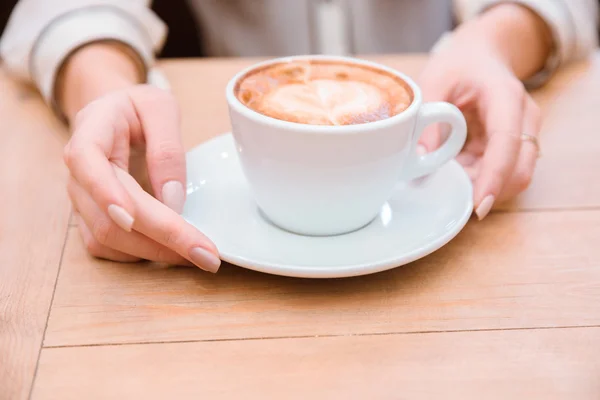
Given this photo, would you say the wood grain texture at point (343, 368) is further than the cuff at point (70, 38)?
No

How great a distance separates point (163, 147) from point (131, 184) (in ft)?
0.17

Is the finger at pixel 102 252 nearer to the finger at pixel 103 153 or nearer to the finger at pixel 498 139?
the finger at pixel 103 153

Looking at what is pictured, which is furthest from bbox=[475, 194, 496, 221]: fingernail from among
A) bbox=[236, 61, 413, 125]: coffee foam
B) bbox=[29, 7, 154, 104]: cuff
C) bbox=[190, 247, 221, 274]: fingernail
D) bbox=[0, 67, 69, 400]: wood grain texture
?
bbox=[29, 7, 154, 104]: cuff

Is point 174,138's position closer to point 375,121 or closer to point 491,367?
point 375,121

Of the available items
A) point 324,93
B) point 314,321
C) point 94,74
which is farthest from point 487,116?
point 94,74

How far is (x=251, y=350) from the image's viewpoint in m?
0.41

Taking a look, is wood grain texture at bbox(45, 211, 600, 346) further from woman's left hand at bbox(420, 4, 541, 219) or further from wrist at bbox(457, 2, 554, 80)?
wrist at bbox(457, 2, 554, 80)

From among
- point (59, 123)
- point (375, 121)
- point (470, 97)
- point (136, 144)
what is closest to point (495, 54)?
point (470, 97)

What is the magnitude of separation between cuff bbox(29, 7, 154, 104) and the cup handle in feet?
1.46

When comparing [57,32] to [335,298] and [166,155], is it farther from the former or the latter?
[335,298]

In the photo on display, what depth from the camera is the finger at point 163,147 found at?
503 mm

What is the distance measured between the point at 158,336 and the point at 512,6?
701mm

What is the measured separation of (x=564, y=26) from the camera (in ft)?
2.74

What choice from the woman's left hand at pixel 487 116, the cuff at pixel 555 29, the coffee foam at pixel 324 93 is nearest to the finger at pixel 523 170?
the woman's left hand at pixel 487 116
